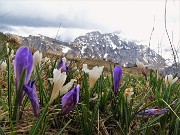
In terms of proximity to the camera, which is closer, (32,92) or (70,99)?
(32,92)

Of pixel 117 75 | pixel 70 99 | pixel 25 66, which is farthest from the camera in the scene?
pixel 117 75

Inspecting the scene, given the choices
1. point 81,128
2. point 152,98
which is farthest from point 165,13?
point 81,128

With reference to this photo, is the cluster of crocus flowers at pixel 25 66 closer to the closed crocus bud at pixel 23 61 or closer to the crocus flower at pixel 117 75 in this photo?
the closed crocus bud at pixel 23 61

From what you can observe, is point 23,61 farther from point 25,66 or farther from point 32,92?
point 32,92

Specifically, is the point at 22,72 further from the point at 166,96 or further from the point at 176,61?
the point at 176,61

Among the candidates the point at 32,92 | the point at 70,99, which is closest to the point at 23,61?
the point at 32,92

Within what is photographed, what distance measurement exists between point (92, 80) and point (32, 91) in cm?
60

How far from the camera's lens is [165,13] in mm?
4137

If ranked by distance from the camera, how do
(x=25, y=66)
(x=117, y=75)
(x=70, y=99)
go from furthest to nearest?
(x=117, y=75) → (x=70, y=99) → (x=25, y=66)

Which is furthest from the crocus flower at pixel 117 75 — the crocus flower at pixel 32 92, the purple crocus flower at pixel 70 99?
the crocus flower at pixel 32 92

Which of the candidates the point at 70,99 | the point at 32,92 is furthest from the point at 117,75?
the point at 32,92

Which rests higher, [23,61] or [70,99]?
[23,61]

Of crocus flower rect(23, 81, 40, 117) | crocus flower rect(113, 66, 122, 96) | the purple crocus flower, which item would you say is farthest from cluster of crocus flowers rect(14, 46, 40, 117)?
crocus flower rect(113, 66, 122, 96)

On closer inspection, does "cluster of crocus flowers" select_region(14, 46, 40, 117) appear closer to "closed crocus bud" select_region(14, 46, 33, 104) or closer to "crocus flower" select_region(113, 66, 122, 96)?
"closed crocus bud" select_region(14, 46, 33, 104)
